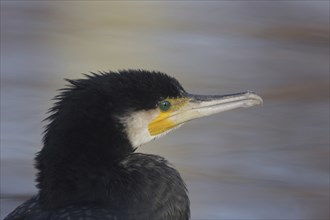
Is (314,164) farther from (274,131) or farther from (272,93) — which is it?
(272,93)

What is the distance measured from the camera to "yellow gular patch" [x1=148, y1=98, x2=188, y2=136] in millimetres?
4773

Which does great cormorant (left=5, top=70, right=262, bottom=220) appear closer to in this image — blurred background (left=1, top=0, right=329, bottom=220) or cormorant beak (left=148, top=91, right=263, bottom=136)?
cormorant beak (left=148, top=91, right=263, bottom=136)

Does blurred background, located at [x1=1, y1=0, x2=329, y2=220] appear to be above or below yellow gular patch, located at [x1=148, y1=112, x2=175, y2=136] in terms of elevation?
above

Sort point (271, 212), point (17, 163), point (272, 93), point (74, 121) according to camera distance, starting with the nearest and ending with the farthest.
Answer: point (74, 121) < point (271, 212) < point (17, 163) < point (272, 93)

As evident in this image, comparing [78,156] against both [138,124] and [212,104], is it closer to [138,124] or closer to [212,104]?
[138,124]

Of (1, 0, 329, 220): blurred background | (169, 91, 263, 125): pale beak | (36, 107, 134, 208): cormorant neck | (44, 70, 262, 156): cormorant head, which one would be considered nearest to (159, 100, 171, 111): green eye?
(44, 70, 262, 156): cormorant head

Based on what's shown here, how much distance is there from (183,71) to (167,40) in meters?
0.62

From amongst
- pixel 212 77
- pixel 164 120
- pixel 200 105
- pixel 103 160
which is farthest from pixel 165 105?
pixel 212 77

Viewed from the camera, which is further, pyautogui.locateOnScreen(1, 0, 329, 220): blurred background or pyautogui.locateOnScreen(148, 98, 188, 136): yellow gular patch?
pyautogui.locateOnScreen(1, 0, 329, 220): blurred background

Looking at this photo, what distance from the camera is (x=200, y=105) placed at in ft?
16.2

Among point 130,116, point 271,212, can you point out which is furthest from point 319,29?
point 130,116

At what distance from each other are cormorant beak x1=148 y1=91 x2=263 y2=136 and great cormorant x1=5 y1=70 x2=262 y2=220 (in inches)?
7.4

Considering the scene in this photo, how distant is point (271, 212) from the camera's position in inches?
252

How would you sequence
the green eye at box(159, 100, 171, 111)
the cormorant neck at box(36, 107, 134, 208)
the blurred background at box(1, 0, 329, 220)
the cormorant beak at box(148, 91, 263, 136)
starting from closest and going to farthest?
the cormorant neck at box(36, 107, 134, 208), the green eye at box(159, 100, 171, 111), the cormorant beak at box(148, 91, 263, 136), the blurred background at box(1, 0, 329, 220)
